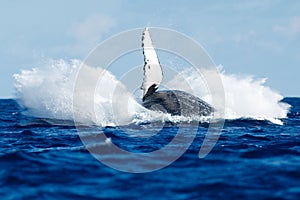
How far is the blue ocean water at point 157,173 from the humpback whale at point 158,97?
5.39 m

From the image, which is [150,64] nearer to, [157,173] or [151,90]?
[151,90]

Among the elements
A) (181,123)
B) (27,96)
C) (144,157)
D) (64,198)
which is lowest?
(64,198)

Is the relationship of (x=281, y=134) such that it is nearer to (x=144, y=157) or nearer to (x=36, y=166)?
(x=144, y=157)

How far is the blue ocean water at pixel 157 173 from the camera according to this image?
7.51m

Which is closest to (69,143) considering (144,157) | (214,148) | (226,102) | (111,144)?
(111,144)

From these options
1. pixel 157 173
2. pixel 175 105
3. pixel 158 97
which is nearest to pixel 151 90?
pixel 158 97

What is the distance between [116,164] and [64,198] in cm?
235

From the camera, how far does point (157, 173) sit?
8812 mm

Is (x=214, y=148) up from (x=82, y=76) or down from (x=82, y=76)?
down

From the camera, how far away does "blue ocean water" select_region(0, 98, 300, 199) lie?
751 cm

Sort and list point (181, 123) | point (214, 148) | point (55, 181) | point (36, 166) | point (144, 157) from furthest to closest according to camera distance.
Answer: point (181, 123) < point (214, 148) < point (144, 157) < point (36, 166) < point (55, 181)

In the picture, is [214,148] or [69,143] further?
[69,143]

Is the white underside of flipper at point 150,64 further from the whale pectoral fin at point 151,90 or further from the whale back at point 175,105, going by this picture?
the whale back at point 175,105

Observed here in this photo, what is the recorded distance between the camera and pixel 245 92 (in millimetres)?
27156
